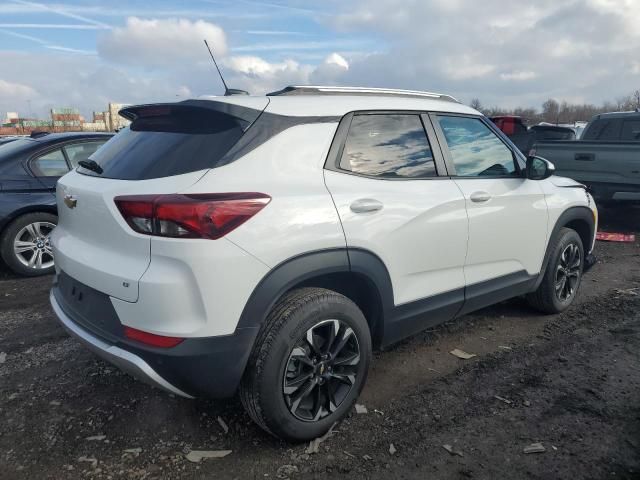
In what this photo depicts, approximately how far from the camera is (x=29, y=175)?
5.59 meters

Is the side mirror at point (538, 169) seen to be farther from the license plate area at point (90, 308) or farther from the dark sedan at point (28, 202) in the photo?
the dark sedan at point (28, 202)

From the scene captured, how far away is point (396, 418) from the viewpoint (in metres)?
2.88

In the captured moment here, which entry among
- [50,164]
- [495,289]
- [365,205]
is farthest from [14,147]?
[495,289]

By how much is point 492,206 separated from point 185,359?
2.38 metres

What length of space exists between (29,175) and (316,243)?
15.0ft

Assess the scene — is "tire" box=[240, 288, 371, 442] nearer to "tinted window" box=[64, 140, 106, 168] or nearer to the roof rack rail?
the roof rack rail

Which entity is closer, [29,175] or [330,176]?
[330,176]

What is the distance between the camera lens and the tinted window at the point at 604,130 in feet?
30.1

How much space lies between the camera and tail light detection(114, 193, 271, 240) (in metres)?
2.18

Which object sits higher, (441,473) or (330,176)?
(330,176)

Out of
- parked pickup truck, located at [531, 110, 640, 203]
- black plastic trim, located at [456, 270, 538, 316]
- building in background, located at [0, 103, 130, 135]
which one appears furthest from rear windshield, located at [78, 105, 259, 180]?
building in background, located at [0, 103, 130, 135]

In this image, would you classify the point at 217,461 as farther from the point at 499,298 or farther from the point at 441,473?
the point at 499,298

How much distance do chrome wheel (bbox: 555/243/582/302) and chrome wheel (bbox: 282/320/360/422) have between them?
99.5 inches

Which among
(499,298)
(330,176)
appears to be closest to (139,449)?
(330,176)
